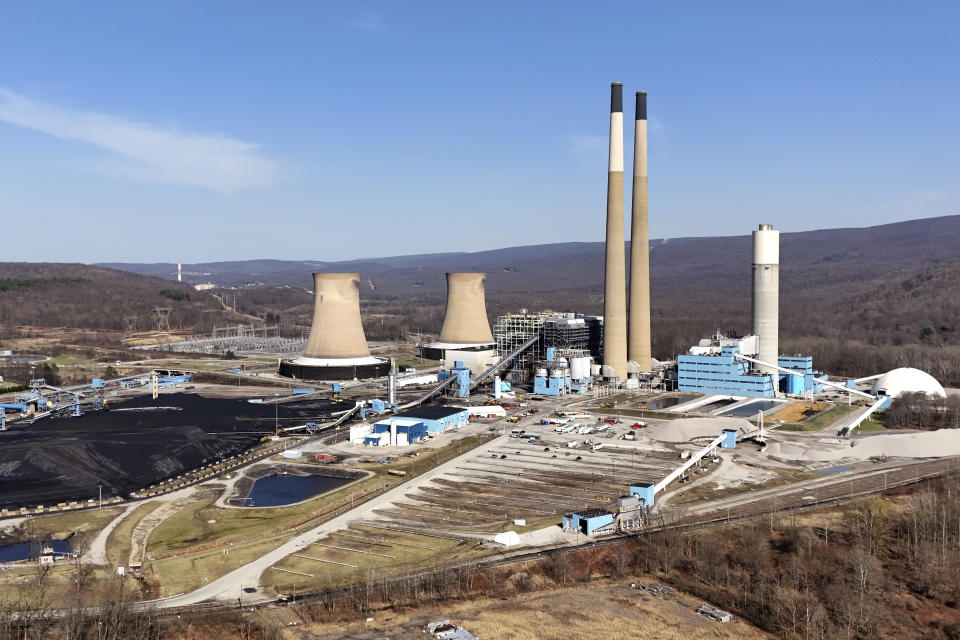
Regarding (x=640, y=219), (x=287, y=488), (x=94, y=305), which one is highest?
(x=640, y=219)

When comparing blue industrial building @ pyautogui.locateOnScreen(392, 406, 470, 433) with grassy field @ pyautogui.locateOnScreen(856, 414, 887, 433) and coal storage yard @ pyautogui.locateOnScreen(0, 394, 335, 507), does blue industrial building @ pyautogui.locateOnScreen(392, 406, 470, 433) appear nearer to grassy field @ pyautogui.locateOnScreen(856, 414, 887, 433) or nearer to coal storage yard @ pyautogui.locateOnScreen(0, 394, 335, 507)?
coal storage yard @ pyautogui.locateOnScreen(0, 394, 335, 507)

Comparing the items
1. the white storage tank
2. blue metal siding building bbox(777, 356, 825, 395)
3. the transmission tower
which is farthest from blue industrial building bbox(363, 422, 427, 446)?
the transmission tower

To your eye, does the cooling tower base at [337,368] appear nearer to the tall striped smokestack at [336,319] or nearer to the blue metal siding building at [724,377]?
the tall striped smokestack at [336,319]

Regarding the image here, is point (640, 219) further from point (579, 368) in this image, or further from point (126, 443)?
point (126, 443)

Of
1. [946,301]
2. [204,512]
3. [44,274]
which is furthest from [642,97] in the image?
[44,274]

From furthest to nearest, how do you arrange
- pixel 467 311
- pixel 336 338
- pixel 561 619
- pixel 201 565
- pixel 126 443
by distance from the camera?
pixel 467 311
pixel 336 338
pixel 126 443
pixel 201 565
pixel 561 619

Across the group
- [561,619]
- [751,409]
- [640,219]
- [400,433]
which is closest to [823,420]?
[751,409]

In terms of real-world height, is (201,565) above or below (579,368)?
below
